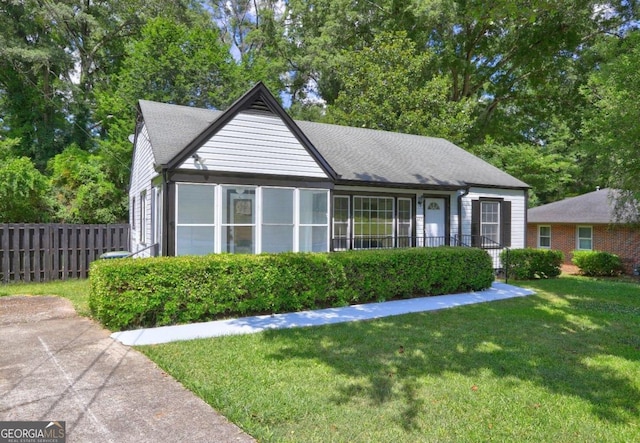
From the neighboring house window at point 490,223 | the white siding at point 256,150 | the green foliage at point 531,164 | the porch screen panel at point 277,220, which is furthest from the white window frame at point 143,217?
the green foliage at point 531,164

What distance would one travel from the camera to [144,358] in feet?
17.5

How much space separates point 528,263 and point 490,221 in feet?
6.53

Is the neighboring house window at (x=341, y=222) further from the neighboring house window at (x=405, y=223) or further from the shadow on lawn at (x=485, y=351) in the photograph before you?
the shadow on lawn at (x=485, y=351)

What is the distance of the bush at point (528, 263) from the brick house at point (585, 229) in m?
5.37

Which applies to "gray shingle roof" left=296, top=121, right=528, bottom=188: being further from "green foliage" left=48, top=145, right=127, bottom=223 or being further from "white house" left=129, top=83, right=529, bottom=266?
"green foliage" left=48, top=145, right=127, bottom=223

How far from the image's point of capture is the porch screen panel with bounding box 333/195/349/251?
12531 mm

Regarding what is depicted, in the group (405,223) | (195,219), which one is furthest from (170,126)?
(405,223)

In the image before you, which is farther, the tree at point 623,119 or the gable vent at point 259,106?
the tree at point 623,119

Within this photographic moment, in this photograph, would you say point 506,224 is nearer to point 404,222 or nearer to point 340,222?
point 404,222

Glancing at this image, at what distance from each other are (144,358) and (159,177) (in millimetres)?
5297

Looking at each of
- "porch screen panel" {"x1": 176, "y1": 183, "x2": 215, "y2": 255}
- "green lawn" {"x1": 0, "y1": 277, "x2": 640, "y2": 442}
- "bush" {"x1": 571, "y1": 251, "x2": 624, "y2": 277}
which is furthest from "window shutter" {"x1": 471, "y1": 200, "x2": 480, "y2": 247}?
"porch screen panel" {"x1": 176, "y1": 183, "x2": 215, "y2": 255}

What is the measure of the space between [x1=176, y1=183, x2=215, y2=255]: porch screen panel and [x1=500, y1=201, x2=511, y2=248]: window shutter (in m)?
10.8

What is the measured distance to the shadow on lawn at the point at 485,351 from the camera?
439 centimetres

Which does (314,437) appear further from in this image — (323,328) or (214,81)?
(214,81)
